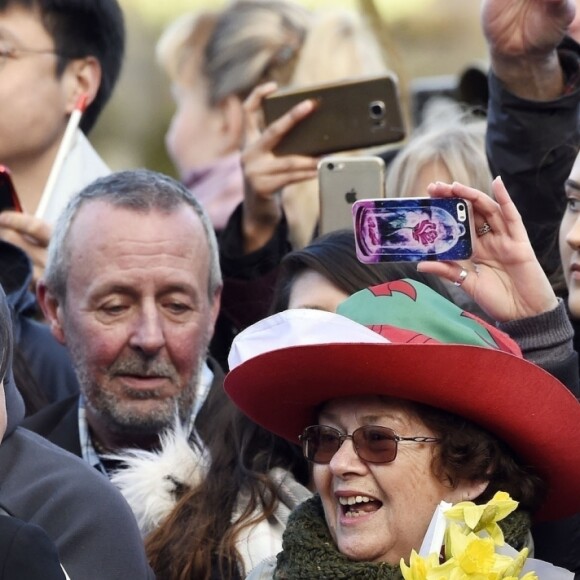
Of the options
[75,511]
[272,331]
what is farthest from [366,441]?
[75,511]

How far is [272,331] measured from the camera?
383 centimetres

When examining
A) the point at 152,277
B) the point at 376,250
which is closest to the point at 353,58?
the point at 152,277

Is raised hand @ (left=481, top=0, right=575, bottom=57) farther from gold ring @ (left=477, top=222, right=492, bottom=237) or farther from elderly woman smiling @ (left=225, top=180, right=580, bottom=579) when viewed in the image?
elderly woman smiling @ (left=225, top=180, right=580, bottom=579)

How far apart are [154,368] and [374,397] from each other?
133 cm

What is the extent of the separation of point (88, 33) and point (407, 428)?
8.69ft

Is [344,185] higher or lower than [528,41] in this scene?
lower

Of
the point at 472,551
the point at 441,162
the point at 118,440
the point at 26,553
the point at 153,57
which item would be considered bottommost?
the point at 153,57

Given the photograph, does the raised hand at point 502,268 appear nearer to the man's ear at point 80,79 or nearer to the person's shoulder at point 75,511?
the person's shoulder at point 75,511

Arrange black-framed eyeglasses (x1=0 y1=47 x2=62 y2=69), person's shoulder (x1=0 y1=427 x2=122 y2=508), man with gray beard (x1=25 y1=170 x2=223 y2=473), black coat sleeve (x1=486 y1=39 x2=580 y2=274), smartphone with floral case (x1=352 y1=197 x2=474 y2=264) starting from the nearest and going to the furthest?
1. person's shoulder (x1=0 y1=427 x2=122 y2=508)
2. smartphone with floral case (x1=352 y1=197 x2=474 y2=264)
3. black coat sleeve (x1=486 y1=39 x2=580 y2=274)
4. man with gray beard (x1=25 y1=170 x2=223 y2=473)
5. black-framed eyeglasses (x1=0 y1=47 x2=62 y2=69)

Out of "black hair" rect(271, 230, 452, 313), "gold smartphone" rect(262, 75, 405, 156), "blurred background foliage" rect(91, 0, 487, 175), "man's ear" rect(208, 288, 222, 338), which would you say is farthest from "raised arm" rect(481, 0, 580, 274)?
"blurred background foliage" rect(91, 0, 487, 175)

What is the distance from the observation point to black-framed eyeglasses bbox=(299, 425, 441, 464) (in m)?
3.68

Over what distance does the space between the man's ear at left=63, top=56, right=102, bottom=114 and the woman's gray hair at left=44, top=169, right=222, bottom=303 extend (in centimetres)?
63

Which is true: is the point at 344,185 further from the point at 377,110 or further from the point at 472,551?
the point at 472,551

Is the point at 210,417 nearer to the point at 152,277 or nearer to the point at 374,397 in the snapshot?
the point at 152,277
